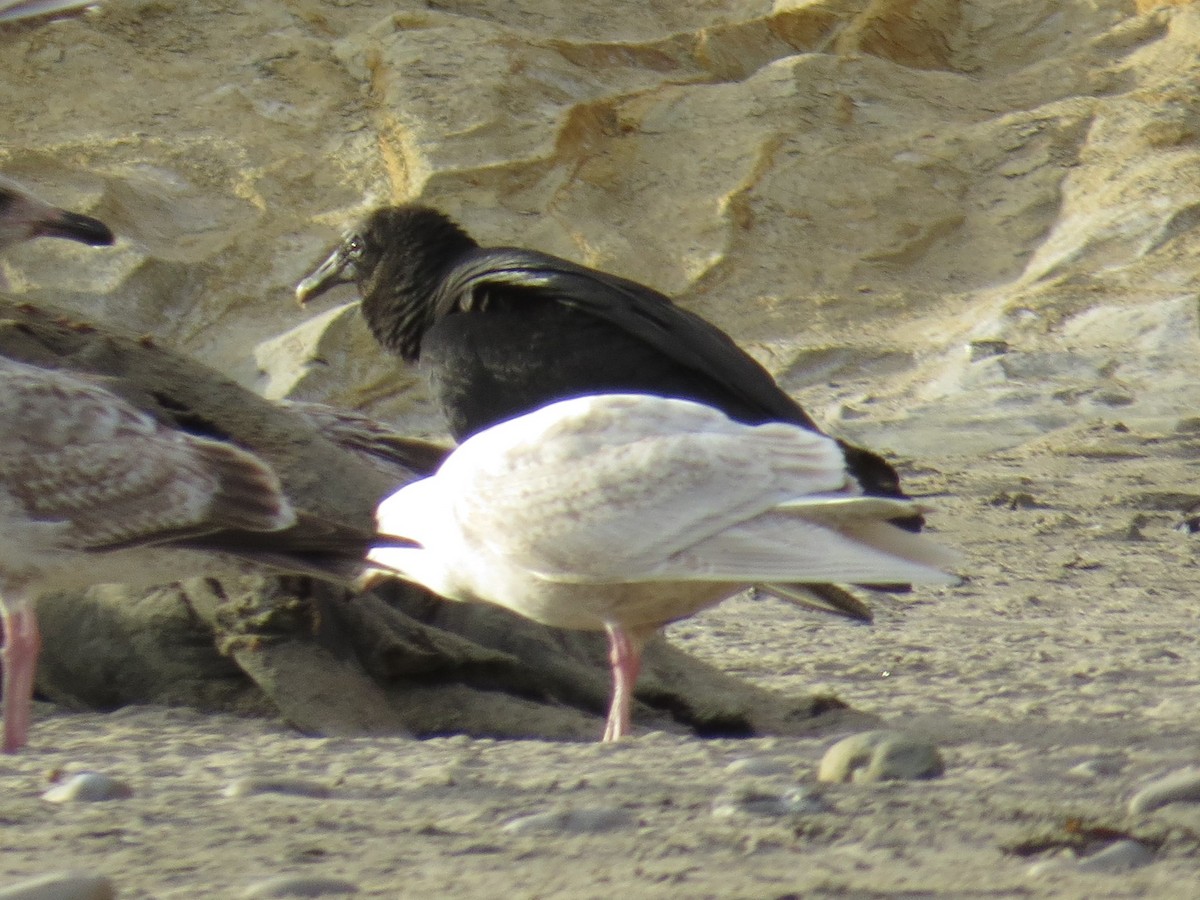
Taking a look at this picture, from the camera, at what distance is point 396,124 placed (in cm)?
1106

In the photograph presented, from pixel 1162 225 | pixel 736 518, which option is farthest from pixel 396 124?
pixel 736 518

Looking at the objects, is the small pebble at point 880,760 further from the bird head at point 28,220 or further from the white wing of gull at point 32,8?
the white wing of gull at point 32,8

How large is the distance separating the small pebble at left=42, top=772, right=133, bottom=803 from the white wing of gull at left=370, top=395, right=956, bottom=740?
1150 millimetres

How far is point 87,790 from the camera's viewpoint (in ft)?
11.0

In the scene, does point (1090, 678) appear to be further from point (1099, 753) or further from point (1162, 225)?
point (1162, 225)

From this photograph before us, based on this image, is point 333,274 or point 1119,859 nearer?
point 1119,859

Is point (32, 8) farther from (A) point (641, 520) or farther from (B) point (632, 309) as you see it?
(A) point (641, 520)

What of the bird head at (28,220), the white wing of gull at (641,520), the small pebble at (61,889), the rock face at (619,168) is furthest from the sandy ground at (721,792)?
the rock face at (619,168)

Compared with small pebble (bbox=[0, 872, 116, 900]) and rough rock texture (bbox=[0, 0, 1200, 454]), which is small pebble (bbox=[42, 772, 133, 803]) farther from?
rough rock texture (bbox=[0, 0, 1200, 454])

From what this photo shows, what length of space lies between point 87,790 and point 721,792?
1.14 metres

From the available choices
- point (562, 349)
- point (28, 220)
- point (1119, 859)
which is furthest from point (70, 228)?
point (1119, 859)

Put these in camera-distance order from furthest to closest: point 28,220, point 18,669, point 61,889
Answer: point 28,220 → point 18,669 → point 61,889

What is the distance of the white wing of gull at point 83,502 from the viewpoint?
4309mm

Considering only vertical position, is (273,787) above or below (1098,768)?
above
